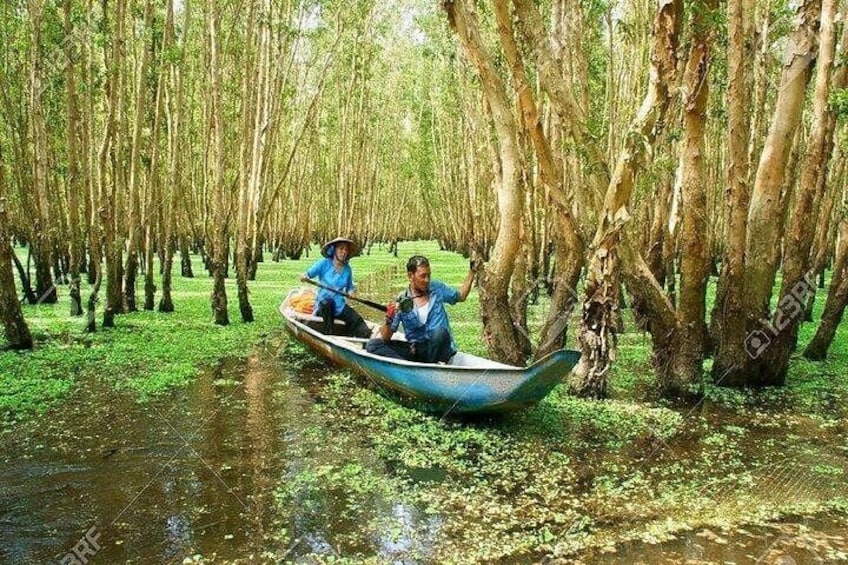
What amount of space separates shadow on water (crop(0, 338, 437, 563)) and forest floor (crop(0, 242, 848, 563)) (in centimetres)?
2

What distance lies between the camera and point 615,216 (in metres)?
7.55

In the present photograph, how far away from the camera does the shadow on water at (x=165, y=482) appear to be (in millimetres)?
4629

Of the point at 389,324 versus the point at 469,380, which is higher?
the point at 389,324

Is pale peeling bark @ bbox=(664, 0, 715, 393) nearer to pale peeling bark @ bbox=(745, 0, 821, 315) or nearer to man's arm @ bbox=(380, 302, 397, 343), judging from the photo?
pale peeling bark @ bbox=(745, 0, 821, 315)

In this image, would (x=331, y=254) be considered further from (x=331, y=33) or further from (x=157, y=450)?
(x=331, y=33)

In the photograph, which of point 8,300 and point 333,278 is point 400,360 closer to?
point 333,278

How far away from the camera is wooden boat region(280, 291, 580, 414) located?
20.9 ft

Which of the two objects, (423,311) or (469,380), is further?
(423,311)

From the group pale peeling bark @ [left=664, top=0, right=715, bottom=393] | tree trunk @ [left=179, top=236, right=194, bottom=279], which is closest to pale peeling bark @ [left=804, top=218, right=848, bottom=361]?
pale peeling bark @ [left=664, top=0, right=715, bottom=393]

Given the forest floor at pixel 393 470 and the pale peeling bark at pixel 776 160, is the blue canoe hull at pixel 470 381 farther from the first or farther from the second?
the pale peeling bark at pixel 776 160

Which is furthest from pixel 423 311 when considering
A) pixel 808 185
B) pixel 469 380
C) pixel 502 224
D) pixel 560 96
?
pixel 808 185

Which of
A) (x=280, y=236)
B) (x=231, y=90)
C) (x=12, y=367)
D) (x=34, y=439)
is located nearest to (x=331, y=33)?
(x=231, y=90)

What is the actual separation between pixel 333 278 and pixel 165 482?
5333mm

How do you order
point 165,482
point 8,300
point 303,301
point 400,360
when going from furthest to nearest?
point 303,301, point 8,300, point 400,360, point 165,482
